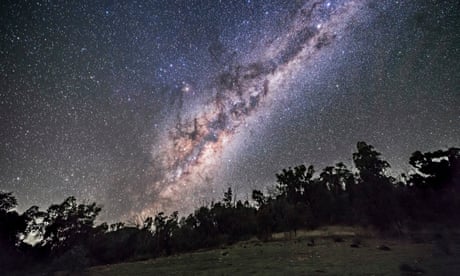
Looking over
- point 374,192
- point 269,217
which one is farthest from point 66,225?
point 374,192

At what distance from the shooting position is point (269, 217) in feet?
224

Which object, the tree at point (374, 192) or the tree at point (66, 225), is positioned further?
the tree at point (66, 225)

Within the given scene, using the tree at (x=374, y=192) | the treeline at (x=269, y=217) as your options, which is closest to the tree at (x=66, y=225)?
the treeline at (x=269, y=217)

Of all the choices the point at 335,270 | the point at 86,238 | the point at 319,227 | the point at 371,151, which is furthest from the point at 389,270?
the point at 86,238

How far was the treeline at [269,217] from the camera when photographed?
191 ft

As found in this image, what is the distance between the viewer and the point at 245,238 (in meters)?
67.2

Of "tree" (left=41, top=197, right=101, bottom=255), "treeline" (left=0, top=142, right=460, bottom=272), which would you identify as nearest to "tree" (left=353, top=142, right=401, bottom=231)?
"treeline" (left=0, top=142, right=460, bottom=272)

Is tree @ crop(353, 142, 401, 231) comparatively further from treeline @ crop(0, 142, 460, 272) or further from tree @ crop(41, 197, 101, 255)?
tree @ crop(41, 197, 101, 255)

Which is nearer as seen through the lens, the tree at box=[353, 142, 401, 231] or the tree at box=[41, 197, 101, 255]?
the tree at box=[353, 142, 401, 231]

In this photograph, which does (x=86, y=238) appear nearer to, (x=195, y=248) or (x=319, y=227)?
(x=195, y=248)

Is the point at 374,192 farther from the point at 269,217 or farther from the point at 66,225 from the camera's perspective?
the point at 66,225

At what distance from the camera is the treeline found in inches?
2290

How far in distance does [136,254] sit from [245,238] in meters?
24.0

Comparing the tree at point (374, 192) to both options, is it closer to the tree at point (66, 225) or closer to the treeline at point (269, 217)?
the treeline at point (269, 217)
